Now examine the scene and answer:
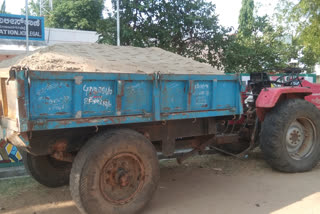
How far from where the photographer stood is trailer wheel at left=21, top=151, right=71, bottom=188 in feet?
14.5

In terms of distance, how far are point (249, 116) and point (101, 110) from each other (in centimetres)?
323

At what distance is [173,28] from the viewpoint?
29.3 ft

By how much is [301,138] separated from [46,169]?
444cm

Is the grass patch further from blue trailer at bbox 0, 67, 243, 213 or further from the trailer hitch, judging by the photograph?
the trailer hitch

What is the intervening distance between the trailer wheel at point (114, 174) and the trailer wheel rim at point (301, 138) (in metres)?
2.90

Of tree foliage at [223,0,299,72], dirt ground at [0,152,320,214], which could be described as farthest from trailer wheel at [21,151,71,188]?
tree foliage at [223,0,299,72]

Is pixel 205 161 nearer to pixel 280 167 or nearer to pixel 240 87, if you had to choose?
pixel 280 167

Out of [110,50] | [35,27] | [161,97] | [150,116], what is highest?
[35,27]

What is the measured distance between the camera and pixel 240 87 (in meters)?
4.60

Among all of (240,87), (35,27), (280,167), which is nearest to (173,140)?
(240,87)

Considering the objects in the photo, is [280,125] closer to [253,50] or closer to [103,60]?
[103,60]

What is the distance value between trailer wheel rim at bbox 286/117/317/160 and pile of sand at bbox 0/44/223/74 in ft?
6.32

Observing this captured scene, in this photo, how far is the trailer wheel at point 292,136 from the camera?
5.14 m

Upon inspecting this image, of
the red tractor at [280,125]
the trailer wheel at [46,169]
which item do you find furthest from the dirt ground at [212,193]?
the red tractor at [280,125]
